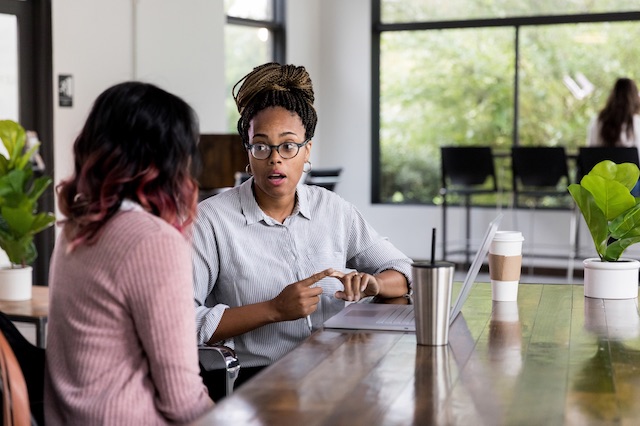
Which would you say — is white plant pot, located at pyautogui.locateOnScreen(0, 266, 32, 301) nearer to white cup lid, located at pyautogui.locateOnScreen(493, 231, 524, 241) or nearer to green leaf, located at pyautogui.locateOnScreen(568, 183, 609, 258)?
white cup lid, located at pyautogui.locateOnScreen(493, 231, 524, 241)

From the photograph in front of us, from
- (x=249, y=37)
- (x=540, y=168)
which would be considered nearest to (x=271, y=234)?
(x=540, y=168)

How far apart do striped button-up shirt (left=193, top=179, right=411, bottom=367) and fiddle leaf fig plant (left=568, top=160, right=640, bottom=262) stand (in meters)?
0.47

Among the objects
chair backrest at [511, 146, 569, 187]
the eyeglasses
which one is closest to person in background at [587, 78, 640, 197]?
chair backrest at [511, 146, 569, 187]

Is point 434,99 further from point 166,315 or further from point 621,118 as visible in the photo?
point 166,315

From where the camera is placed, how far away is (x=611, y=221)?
2373mm

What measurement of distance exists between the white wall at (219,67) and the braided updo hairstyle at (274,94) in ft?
4.58

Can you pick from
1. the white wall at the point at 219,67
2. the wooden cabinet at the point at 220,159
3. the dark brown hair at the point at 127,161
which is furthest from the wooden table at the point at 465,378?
the wooden cabinet at the point at 220,159

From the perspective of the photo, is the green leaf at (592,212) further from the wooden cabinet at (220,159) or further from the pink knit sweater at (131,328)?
the wooden cabinet at (220,159)

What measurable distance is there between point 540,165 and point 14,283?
4481 mm

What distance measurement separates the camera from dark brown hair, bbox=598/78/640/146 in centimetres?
677

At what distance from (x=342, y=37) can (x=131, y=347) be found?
703 cm

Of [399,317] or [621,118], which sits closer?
[399,317]

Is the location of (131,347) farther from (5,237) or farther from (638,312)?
(5,237)

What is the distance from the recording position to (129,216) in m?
1.55
